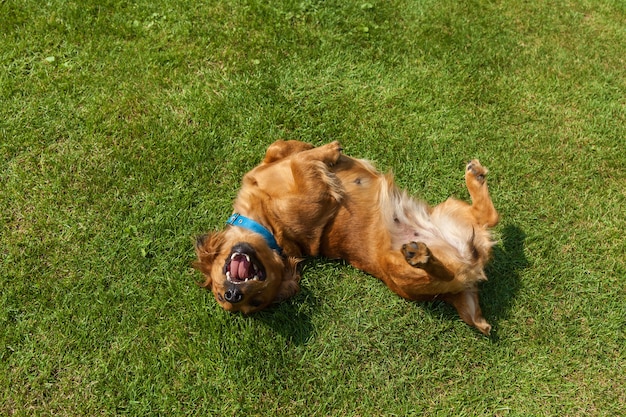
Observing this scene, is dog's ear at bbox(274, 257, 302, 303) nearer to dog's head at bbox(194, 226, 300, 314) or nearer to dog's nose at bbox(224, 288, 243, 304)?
dog's head at bbox(194, 226, 300, 314)

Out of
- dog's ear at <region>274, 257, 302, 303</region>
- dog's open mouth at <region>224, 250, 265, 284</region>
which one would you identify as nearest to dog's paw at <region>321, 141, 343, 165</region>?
dog's ear at <region>274, 257, 302, 303</region>

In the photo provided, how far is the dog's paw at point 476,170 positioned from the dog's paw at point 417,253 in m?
1.18

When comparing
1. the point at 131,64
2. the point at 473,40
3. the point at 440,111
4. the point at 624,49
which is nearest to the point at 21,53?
the point at 131,64

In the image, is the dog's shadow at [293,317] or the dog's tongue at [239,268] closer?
the dog's tongue at [239,268]

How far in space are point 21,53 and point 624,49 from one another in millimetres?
7216

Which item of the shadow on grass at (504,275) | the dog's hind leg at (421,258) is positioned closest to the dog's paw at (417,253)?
the dog's hind leg at (421,258)

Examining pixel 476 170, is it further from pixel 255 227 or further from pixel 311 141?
pixel 255 227

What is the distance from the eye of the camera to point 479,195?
158 inches

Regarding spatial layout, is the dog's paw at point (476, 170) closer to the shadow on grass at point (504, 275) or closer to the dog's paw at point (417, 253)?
the shadow on grass at point (504, 275)

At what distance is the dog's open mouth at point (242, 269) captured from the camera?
138 inches

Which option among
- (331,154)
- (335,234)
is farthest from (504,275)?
(331,154)

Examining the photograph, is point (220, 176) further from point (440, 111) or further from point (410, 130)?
point (440, 111)

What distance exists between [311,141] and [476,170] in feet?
5.64

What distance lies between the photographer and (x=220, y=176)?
448cm
